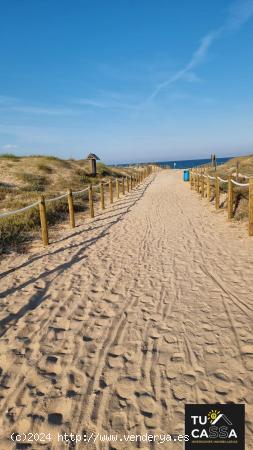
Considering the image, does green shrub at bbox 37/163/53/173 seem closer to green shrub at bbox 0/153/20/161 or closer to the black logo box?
green shrub at bbox 0/153/20/161

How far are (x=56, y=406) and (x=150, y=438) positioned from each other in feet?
2.77

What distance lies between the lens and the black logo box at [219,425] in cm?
215

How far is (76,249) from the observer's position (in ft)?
23.0

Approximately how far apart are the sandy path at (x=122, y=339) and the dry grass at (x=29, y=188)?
7.24 feet

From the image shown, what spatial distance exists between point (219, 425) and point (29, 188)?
60.1 ft

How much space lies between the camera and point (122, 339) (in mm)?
3328

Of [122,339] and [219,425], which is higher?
[122,339]

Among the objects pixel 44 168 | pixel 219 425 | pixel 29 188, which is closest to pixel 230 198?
pixel 219 425

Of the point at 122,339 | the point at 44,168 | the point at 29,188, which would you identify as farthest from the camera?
the point at 44,168

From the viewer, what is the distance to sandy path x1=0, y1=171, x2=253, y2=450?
7.89ft

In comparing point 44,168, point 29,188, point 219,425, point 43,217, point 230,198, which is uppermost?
point 44,168

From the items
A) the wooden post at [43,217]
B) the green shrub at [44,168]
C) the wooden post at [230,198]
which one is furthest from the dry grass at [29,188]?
the wooden post at [230,198]

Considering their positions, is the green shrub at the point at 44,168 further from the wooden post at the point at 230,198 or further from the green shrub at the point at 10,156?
A: the wooden post at the point at 230,198

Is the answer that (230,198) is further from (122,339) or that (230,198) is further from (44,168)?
(44,168)
